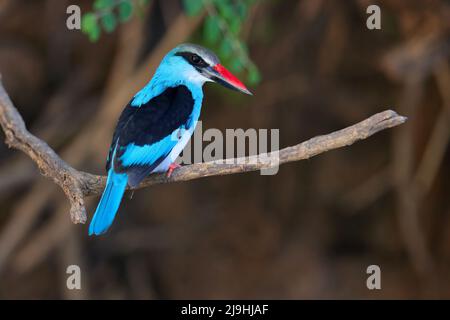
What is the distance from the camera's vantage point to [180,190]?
568cm

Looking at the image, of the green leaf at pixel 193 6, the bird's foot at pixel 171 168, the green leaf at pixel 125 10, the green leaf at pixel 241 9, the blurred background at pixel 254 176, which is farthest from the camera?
the blurred background at pixel 254 176

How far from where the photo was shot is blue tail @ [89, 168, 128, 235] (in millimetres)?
2598

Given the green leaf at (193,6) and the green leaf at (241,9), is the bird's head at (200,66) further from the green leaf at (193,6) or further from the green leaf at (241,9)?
the green leaf at (241,9)

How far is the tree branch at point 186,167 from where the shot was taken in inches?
92.8

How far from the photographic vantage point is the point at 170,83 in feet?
10.2

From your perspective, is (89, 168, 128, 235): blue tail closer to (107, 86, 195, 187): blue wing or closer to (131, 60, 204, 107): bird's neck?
(107, 86, 195, 187): blue wing

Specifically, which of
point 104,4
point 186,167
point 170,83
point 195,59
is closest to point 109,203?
point 186,167

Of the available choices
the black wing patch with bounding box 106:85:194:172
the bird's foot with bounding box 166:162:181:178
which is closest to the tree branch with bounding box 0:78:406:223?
the bird's foot with bounding box 166:162:181:178

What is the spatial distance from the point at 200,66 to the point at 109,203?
0.81 meters

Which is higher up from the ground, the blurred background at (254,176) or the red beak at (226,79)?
the blurred background at (254,176)

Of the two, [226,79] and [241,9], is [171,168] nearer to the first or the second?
Answer: [226,79]

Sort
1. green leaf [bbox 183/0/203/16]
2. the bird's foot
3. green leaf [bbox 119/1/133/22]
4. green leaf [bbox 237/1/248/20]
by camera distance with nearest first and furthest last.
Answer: the bird's foot
green leaf [bbox 119/1/133/22]
green leaf [bbox 183/0/203/16]
green leaf [bbox 237/1/248/20]

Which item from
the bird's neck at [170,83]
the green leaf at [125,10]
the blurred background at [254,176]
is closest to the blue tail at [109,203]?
the bird's neck at [170,83]

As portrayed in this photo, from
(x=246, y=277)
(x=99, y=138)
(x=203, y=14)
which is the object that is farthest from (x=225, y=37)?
(x=246, y=277)
